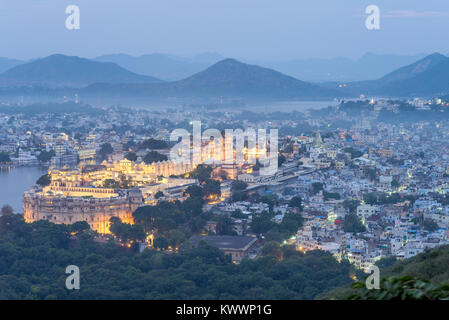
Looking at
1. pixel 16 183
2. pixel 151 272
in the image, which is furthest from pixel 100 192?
pixel 16 183

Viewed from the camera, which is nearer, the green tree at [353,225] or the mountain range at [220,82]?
the green tree at [353,225]

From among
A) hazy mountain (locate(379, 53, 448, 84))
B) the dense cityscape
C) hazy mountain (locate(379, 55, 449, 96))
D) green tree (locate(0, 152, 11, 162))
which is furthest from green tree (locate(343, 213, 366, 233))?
hazy mountain (locate(379, 53, 448, 84))

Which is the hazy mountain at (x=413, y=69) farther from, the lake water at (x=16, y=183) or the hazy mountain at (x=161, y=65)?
the lake water at (x=16, y=183)

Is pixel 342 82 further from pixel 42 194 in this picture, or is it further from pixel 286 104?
pixel 42 194

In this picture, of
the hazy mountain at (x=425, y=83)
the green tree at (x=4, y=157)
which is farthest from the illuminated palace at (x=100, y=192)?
the hazy mountain at (x=425, y=83)

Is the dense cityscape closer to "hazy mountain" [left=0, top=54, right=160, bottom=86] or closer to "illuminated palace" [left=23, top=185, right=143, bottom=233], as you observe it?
"illuminated palace" [left=23, top=185, right=143, bottom=233]

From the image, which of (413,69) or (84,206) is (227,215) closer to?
(84,206)

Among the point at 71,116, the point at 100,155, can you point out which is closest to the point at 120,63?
the point at 71,116
